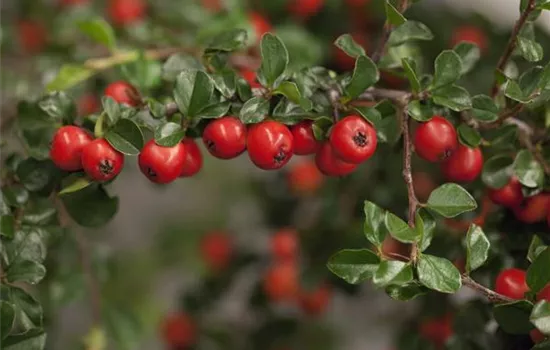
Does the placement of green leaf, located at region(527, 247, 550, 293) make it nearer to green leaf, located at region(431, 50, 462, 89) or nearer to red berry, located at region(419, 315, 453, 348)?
green leaf, located at region(431, 50, 462, 89)

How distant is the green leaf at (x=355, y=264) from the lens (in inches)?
21.2

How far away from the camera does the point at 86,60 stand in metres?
0.83

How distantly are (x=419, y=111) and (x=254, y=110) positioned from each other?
0.13m

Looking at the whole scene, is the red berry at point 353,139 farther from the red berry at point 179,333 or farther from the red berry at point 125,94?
the red berry at point 179,333

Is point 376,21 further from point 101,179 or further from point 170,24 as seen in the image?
point 101,179

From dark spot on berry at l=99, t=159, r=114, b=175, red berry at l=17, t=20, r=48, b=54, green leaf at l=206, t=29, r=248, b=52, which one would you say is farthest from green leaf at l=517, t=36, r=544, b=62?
red berry at l=17, t=20, r=48, b=54

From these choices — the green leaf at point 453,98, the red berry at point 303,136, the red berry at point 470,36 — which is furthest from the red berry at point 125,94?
the red berry at point 470,36

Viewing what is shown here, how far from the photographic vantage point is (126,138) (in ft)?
1.84

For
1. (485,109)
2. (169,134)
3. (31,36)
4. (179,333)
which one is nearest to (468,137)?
(485,109)

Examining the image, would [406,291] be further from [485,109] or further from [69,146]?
[69,146]

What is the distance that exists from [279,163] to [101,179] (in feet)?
0.44

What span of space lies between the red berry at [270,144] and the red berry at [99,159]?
0.33ft

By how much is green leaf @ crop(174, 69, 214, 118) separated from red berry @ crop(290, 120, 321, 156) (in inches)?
2.8

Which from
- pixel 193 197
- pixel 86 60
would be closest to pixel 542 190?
pixel 86 60
